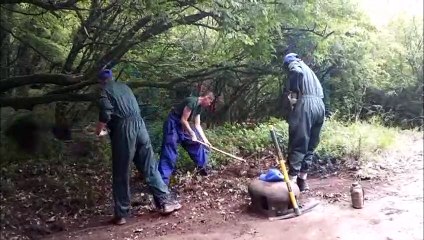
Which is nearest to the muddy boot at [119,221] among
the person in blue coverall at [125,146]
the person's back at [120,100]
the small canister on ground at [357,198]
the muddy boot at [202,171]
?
the person in blue coverall at [125,146]

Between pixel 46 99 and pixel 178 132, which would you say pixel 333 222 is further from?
pixel 46 99

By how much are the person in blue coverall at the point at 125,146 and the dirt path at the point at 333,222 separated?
0.68ft

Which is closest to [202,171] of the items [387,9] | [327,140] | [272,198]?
[327,140]

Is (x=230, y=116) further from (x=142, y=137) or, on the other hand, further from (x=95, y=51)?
(x=142, y=137)

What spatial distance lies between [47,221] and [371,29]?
562 cm

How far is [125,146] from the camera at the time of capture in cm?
485

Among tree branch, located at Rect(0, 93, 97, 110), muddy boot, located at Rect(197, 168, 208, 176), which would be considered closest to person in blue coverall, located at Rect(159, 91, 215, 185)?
muddy boot, located at Rect(197, 168, 208, 176)

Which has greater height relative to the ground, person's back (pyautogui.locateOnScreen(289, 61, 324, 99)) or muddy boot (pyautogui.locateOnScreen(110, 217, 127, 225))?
person's back (pyautogui.locateOnScreen(289, 61, 324, 99))

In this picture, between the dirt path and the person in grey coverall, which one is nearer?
the dirt path

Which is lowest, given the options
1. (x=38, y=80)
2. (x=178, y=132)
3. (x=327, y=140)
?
(x=327, y=140)

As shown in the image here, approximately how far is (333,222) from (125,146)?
83.0 inches

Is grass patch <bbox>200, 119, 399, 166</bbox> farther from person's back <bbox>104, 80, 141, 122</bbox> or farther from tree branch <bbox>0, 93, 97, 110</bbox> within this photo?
person's back <bbox>104, 80, 141, 122</bbox>

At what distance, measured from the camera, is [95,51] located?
662cm

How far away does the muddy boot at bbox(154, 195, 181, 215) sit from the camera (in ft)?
16.5
